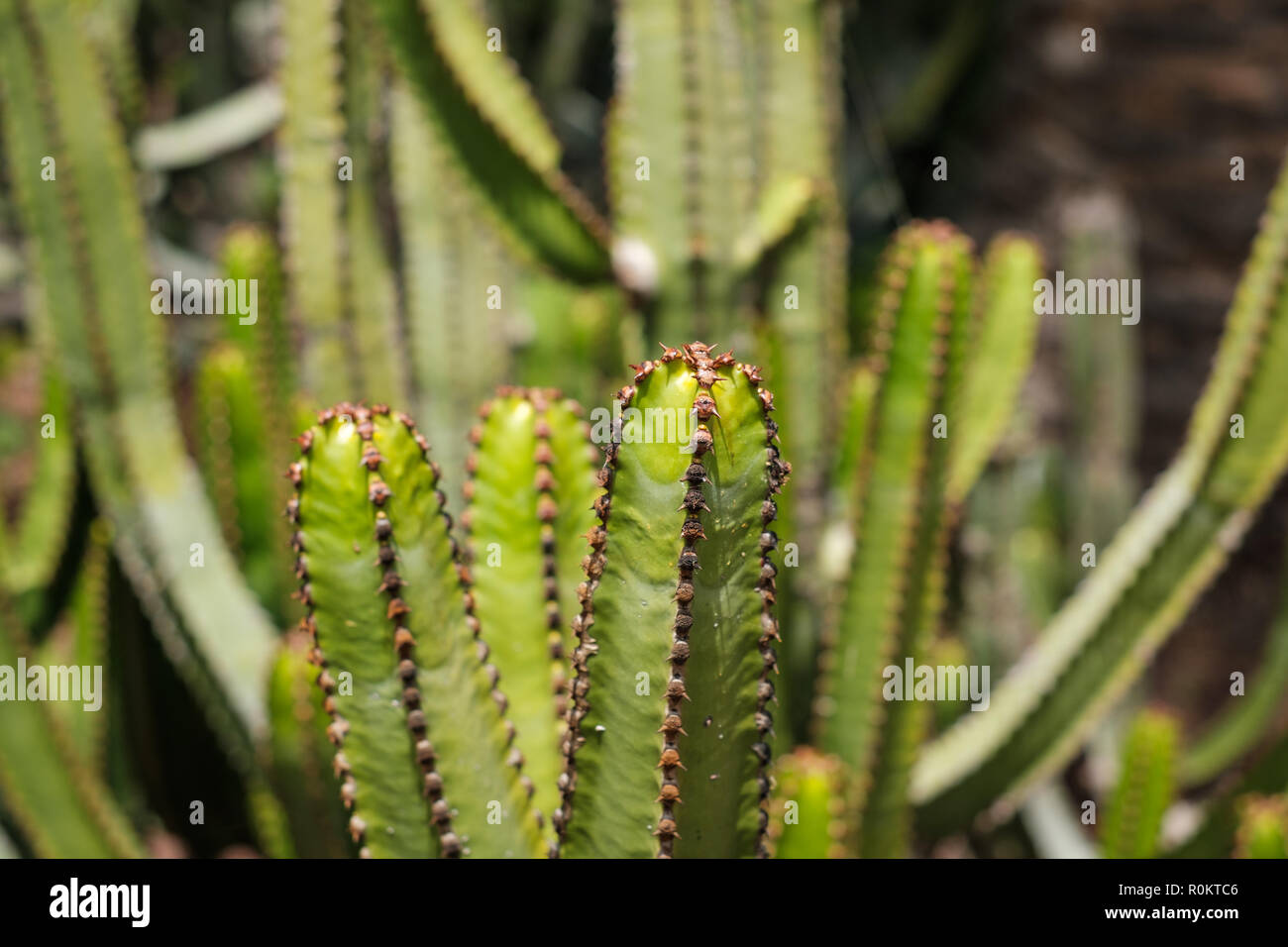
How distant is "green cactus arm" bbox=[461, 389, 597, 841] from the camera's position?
3.98 ft

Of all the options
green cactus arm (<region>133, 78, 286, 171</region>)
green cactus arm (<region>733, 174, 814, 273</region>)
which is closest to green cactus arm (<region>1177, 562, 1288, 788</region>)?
green cactus arm (<region>733, 174, 814, 273</region>)

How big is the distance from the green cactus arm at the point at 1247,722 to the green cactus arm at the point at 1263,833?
1.00m

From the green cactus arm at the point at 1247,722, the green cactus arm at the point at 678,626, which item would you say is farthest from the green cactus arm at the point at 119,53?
the green cactus arm at the point at 1247,722

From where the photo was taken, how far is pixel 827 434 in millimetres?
1969

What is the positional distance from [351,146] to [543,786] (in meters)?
1.21

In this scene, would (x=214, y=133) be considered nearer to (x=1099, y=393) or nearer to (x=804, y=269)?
(x=804, y=269)

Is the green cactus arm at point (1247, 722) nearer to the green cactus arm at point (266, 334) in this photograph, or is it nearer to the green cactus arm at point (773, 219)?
the green cactus arm at point (773, 219)

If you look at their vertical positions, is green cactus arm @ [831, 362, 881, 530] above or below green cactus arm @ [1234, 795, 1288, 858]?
above

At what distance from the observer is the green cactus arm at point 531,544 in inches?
47.7

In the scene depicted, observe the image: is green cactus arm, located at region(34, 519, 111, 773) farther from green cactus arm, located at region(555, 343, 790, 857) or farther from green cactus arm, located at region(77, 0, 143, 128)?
green cactus arm, located at region(555, 343, 790, 857)

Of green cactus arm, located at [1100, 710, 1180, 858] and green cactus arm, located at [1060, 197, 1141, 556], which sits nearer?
green cactus arm, located at [1100, 710, 1180, 858]

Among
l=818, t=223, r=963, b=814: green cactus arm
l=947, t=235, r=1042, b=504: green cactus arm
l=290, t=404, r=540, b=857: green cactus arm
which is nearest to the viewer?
l=290, t=404, r=540, b=857: green cactus arm

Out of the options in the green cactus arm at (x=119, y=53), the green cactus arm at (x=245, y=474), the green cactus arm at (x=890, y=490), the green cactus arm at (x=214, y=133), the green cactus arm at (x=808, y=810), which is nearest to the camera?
the green cactus arm at (x=808, y=810)
